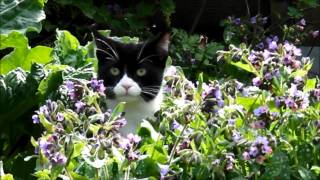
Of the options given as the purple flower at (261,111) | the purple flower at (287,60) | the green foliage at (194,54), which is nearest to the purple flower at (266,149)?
the purple flower at (261,111)

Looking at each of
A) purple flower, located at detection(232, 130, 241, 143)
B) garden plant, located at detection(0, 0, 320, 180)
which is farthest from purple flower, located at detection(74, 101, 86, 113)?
purple flower, located at detection(232, 130, 241, 143)

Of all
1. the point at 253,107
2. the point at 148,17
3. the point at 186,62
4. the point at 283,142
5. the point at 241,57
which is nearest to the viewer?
the point at 283,142

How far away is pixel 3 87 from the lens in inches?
82.2

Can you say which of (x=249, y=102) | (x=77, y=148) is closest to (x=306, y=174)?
(x=249, y=102)

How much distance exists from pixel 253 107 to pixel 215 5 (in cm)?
327

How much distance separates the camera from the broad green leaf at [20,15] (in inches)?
86.8

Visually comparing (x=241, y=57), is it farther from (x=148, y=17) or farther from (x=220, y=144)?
(x=148, y=17)

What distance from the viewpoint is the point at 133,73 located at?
2498 millimetres

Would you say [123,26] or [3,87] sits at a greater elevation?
[3,87]

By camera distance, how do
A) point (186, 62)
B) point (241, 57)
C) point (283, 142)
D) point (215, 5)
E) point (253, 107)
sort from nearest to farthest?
point (283, 142) → point (253, 107) → point (241, 57) → point (186, 62) → point (215, 5)

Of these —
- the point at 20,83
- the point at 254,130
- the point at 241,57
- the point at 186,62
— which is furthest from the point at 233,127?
the point at 186,62

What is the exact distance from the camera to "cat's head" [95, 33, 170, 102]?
8.10 ft

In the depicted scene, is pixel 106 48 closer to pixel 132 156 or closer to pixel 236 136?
pixel 236 136

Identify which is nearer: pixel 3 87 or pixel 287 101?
pixel 287 101
